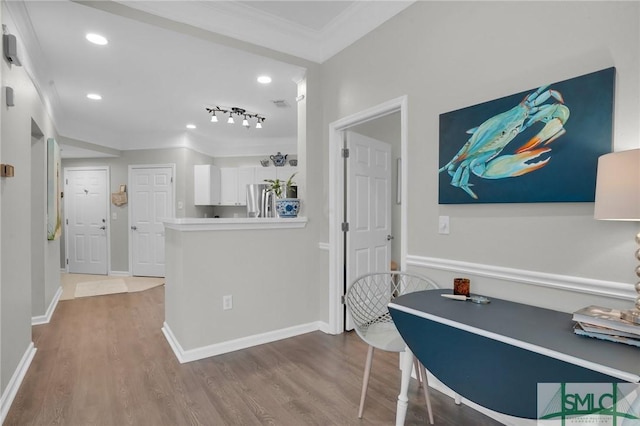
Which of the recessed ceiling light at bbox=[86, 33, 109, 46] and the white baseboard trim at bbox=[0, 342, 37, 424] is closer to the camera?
the white baseboard trim at bbox=[0, 342, 37, 424]

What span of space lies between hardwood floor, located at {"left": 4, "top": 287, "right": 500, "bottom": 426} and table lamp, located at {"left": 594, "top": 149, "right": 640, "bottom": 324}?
1316 mm

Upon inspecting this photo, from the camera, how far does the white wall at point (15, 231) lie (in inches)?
79.7

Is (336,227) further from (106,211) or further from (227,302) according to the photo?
(106,211)

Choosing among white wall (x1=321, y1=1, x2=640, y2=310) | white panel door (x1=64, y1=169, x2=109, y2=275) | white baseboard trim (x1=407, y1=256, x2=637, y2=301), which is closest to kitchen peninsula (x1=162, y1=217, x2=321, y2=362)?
white wall (x1=321, y1=1, x2=640, y2=310)

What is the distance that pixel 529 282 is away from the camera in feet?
5.50

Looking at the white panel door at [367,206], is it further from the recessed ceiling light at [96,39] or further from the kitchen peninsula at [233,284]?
the recessed ceiling light at [96,39]

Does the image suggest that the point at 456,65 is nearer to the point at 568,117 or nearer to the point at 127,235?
the point at 568,117

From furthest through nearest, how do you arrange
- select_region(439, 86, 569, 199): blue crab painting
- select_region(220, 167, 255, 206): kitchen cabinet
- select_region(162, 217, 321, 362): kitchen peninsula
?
select_region(220, 167, 255, 206): kitchen cabinet → select_region(162, 217, 321, 362): kitchen peninsula → select_region(439, 86, 569, 199): blue crab painting

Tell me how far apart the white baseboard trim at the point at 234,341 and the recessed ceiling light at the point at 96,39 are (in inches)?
98.8

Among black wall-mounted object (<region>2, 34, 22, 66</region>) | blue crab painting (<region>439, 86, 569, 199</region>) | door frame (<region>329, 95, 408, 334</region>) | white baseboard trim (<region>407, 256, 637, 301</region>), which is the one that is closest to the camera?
white baseboard trim (<region>407, 256, 637, 301</region>)

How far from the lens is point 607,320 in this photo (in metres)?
1.19

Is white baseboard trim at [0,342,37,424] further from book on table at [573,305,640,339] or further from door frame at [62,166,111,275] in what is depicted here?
door frame at [62,166,111,275]

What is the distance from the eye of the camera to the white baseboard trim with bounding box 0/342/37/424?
1.92 metres

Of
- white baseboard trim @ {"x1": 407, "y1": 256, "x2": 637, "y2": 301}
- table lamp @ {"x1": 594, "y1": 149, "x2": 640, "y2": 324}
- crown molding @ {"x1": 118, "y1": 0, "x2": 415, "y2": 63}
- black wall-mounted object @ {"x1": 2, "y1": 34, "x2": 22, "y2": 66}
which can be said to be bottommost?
white baseboard trim @ {"x1": 407, "y1": 256, "x2": 637, "y2": 301}
